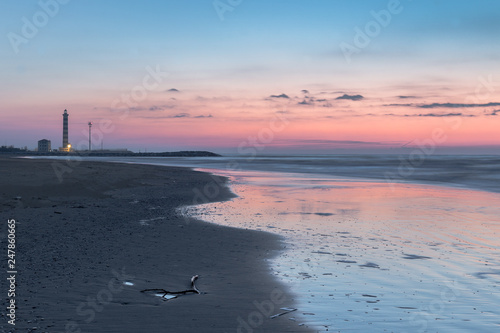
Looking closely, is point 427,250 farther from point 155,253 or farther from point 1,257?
point 1,257

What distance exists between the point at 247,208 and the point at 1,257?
1147 cm

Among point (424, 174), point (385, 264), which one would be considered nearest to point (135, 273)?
point (385, 264)

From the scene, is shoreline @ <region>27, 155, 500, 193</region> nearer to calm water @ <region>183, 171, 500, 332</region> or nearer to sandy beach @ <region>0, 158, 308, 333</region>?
calm water @ <region>183, 171, 500, 332</region>

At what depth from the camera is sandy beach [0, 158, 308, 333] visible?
5.69 m

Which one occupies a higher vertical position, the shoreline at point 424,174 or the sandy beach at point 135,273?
the shoreline at point 424,174

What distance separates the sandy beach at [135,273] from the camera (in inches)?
224

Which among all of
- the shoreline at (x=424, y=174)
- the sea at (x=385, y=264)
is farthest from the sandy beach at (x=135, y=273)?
the shoreline at (x=424, y=174)

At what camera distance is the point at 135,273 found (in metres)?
7.97

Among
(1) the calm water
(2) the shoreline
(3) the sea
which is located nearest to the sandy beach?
(3) the sea

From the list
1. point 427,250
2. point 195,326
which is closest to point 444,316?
point 195,326

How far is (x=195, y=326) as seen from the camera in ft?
18.3

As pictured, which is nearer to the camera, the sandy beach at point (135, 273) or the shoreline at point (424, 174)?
the sandy beach at point (135, 273)

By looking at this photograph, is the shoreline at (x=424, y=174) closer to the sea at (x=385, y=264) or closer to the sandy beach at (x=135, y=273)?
the sea at (x=385, y=264)

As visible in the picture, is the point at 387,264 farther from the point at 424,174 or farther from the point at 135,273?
the point at 424,174
